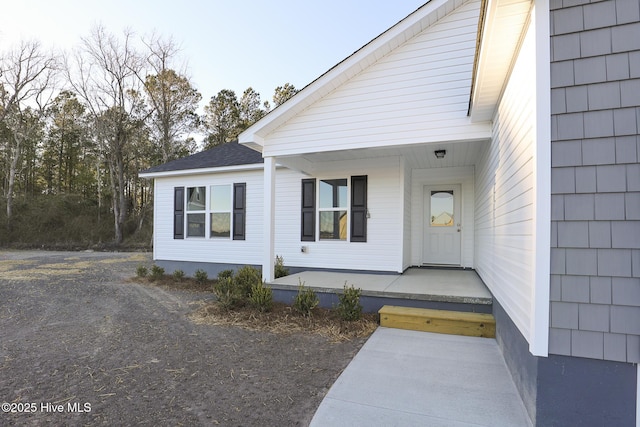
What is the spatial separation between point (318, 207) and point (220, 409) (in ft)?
16.3

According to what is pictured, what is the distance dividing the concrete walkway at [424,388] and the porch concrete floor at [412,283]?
31.9 inches

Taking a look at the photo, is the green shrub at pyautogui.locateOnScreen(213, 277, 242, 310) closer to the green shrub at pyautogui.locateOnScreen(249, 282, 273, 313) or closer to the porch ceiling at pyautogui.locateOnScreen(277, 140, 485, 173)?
the green shrub at pyautogui.locateOnScreen(249, 282, 273, 313)

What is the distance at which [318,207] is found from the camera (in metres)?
7.08

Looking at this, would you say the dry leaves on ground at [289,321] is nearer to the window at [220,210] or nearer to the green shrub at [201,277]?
the green shrub at [201,277]

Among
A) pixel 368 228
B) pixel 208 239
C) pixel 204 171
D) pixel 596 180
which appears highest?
pixel 204 171

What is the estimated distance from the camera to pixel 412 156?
20.8ft

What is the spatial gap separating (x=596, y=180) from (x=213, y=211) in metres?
7.64

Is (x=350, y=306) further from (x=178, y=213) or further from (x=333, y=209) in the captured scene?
(x=178, y=213)

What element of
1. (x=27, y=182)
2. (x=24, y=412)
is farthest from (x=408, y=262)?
(x=27, y=182)

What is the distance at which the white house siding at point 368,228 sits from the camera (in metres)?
6.46

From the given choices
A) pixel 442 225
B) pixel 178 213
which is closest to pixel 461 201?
pixel 442 225

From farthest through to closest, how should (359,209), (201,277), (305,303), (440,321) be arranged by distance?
(201,277) → (359,209) → (305,303) → (440,321)

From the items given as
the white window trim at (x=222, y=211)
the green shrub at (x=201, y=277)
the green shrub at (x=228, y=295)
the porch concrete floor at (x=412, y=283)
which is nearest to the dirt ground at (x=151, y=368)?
the green shrub at (x=228, y=295)

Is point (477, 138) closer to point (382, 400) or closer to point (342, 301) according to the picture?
point (342, 301)
